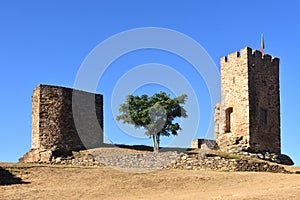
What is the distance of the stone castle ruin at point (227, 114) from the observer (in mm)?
28984

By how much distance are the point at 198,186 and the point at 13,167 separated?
8252 mm

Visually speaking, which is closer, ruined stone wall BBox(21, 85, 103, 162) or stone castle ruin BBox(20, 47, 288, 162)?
ruined stone wall BBox(21, 85, 103, 162)

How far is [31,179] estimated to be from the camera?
2034 centimetres

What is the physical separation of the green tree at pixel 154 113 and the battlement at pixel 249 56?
12.9ft

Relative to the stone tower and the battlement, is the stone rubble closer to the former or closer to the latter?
the stone tower

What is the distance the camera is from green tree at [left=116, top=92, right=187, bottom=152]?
31875 mm

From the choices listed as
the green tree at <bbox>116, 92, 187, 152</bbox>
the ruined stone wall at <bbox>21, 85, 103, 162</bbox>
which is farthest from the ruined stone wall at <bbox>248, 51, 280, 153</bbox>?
the ruined stone wall at <bbox>21, 85, 103, 162</bbox>

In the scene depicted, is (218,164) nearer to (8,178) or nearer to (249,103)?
(249,103)

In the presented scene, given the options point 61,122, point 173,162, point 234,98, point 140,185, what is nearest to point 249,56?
point 234,98

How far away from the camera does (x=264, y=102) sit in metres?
33.2

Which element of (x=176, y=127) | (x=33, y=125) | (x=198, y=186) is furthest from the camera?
(x=176, y=127)

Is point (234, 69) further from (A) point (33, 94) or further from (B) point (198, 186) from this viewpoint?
(B) point (198, 186)

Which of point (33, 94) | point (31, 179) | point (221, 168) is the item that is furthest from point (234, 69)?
point (31, 179)

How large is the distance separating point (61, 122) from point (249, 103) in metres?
11.6
